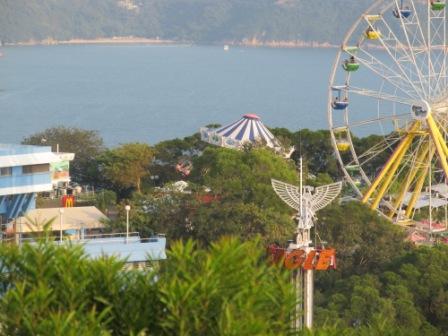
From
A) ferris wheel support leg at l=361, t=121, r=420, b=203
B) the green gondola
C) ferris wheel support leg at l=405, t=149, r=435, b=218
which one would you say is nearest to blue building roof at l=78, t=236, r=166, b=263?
ferris wheel support leg at l=361, t=121, r=420, b=203

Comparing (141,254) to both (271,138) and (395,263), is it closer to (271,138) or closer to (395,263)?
(395,263)

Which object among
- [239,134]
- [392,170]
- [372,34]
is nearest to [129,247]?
[392,170]

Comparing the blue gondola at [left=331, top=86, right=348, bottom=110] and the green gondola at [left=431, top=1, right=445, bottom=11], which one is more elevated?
the green gondola at [left=431, top=1, right=445, bottom=11]

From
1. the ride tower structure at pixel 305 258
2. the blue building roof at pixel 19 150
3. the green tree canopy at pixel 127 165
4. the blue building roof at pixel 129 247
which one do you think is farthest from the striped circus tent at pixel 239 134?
the ride tower structure at pixel 305 258

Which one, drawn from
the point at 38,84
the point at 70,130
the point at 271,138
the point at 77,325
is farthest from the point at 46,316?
the point at 38,84

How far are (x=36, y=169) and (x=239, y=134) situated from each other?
19.2 m

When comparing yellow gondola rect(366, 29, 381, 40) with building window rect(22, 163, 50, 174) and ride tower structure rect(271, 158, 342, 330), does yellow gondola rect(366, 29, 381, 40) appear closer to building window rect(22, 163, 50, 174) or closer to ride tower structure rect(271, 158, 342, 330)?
building window rect(22, 163, 50, 174)

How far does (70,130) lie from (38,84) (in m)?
82.5

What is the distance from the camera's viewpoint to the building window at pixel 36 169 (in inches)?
1163

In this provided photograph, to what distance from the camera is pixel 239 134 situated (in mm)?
48469

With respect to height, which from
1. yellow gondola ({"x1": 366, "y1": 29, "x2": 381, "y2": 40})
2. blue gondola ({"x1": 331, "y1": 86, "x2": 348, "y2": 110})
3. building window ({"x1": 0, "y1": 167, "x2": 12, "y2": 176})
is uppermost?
yellow gondola ({"x1": 366, "y1": 29, "x2": 381, "y2": 40})

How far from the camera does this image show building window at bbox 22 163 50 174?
2954cm

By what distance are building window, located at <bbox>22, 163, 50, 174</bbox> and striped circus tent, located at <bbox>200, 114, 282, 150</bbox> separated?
16.2m

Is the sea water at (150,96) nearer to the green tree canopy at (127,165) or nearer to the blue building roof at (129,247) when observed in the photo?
the green tree canopy at (127,165)
